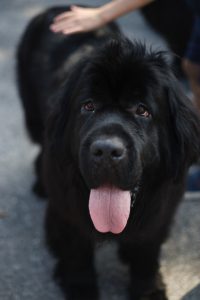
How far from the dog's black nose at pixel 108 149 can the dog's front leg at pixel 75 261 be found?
730 mm

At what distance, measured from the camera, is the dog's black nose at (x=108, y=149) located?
2.25 meters

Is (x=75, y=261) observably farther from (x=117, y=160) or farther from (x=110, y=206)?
(x=117, y=160)

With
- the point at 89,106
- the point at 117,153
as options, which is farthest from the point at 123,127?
the point at 89,106

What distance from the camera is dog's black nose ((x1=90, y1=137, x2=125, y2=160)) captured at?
7.39ft

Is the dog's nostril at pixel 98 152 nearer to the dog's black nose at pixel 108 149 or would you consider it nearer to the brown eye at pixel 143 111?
the dog's black nose at pixel 108 149

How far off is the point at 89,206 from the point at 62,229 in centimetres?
49

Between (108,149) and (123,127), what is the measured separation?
165mm

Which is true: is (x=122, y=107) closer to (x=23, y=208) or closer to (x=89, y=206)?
(x=89, y=206)

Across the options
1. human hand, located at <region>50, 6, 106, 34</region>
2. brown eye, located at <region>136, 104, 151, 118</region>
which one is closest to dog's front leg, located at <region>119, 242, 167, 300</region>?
brown eye, located at <region>136, 104, 151, 118</region>

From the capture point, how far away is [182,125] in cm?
257

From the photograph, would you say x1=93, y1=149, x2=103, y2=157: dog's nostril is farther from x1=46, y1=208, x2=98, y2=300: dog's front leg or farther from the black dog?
x1=46, y1=208, x2=98, y2=300: dog's front leg

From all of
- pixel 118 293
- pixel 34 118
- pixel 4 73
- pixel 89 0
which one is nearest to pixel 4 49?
pixel 4 73

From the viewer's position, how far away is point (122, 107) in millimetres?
2496

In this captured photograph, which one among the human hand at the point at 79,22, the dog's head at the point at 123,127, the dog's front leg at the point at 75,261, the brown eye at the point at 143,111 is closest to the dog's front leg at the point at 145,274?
the dog's front leg at the point at 75,261
